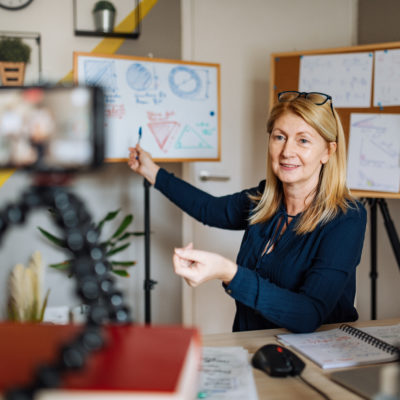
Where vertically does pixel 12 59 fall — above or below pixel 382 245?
above

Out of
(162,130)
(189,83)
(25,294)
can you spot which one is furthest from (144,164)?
(25,294)

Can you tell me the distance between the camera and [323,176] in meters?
1.55

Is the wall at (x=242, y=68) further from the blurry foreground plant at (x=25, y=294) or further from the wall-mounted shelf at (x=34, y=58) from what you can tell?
the blurry foreground plant at (x=25, y=294)

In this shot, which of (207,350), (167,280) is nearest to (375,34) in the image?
(167,280)

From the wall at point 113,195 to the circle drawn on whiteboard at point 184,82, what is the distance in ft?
1.28

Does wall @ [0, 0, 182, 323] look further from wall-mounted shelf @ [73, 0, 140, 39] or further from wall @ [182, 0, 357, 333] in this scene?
wall @ [182, 0, 357, 333]

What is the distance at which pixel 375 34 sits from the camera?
110 inches

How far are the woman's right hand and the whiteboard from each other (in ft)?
0.50

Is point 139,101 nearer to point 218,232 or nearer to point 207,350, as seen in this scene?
point 218,232

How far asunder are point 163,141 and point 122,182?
1.60 ft

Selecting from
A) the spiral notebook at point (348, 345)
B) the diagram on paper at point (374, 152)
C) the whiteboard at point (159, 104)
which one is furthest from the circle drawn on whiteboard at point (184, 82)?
the spiral notebook at point (348, 345)

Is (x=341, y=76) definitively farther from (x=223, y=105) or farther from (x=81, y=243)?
(x=81, y=243)

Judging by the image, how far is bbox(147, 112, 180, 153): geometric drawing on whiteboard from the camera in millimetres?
2365

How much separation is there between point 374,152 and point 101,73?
4.89ft
